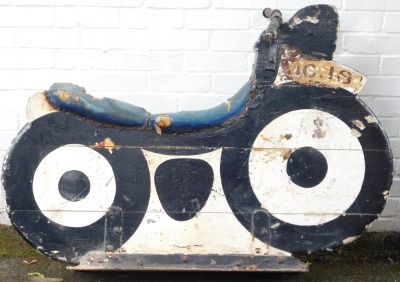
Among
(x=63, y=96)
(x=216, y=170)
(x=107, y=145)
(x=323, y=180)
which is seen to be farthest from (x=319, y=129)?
(x=63, y=96)

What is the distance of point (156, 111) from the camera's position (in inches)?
146

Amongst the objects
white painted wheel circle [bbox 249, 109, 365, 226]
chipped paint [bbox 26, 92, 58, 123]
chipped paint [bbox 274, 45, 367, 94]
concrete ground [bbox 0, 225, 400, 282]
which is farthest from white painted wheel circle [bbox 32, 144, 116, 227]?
chipped paint [bbox 274, 45, 367, 94]

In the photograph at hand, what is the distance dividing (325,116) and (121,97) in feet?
3.60

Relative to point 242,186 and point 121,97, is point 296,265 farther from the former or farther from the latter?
point 121,97

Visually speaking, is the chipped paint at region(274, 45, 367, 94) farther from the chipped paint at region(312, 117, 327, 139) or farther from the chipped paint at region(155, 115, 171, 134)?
the chipped paint at region(155, 115, 171, 134)

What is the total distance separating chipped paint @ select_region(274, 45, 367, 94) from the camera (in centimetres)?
306

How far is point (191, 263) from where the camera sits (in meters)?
3.10

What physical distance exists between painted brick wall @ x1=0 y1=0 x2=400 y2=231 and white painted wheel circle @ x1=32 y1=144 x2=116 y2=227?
0.67 m

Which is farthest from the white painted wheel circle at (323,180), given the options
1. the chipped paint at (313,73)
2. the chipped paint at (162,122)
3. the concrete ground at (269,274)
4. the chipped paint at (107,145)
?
the chipped paint at (107,145)

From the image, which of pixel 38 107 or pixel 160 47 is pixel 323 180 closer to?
pixel 160 47

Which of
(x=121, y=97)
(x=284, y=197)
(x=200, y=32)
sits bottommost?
(x=284, y=197)

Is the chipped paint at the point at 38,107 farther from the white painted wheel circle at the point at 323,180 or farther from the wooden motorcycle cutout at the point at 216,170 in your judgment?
the white painted wheel circle at the point at 323,180

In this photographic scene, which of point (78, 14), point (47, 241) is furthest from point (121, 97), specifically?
point (47, 241)

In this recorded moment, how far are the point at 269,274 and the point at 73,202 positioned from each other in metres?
1.01
